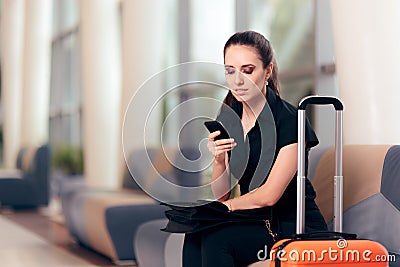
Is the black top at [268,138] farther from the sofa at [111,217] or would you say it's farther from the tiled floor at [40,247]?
Answer: the tiled floor at [40,247]

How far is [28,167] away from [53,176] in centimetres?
193

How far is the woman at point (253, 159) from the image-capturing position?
2596mm

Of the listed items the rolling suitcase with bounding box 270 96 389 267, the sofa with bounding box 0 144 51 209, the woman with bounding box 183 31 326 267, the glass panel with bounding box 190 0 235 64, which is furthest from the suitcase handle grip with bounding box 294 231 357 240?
the sofa with bounding box 0 144 51 209

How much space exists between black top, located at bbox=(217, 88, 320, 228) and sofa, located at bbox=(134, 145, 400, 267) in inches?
14.8

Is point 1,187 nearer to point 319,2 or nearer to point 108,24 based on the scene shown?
point 108,24

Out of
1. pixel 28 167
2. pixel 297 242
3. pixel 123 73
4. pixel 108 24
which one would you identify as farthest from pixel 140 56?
pixel 297 242

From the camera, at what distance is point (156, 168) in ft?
8.52

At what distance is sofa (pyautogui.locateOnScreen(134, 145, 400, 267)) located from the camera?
2945 mm

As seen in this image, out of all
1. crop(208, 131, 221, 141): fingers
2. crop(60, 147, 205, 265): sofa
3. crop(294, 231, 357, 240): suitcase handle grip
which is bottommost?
crop(60, 147, 205, 265): sofa

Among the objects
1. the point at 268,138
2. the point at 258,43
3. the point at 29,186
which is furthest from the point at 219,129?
the point at 29,186

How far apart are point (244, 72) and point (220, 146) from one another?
0.26 metres

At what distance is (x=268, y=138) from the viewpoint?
8.59 ft

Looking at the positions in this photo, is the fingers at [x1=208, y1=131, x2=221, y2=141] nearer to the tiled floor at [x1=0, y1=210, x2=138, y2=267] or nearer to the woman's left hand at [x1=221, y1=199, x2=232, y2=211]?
the woman's left hand at [x1=221, y1=199, x2=232, y2=211]

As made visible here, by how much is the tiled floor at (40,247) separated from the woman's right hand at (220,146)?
2714 mm
